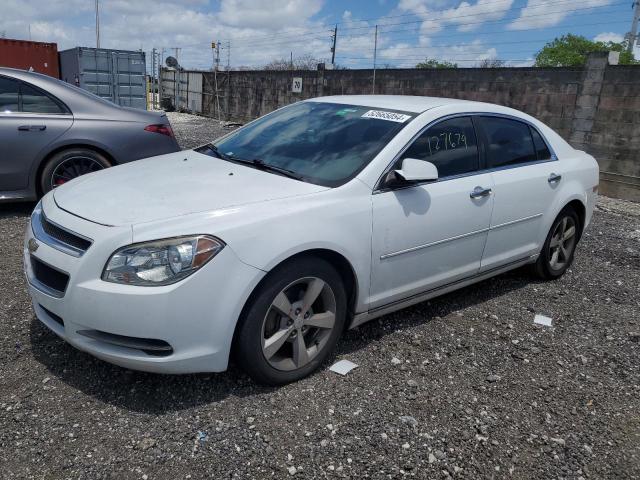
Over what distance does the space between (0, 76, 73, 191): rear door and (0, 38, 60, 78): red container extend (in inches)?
643

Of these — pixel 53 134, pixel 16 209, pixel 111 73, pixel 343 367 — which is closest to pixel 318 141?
Result: pixel 343 367

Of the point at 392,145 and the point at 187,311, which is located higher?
the point at 392,145

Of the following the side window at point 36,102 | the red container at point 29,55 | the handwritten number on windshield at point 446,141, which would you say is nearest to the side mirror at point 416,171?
the handwritten number on windshield at point 446,141

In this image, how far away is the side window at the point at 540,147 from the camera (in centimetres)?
450

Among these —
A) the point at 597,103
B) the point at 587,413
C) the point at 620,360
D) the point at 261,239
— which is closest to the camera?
the point at 261,239

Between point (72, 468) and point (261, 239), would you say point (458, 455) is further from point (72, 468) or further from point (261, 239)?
point (72, 468)

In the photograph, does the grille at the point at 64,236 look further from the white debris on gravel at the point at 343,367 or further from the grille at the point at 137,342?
the white debris on gravel at the point at 343,367

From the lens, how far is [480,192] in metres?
3.76

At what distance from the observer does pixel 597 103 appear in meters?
10.5

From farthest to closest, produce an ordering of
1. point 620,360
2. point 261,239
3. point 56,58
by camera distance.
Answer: point 56,58 < point 620,360 < point 261,239

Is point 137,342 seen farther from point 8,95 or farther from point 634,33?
point 634,33

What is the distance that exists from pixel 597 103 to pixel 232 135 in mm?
8923

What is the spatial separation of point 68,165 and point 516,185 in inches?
177

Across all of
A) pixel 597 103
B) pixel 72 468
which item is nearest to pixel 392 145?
pixel 72 468
